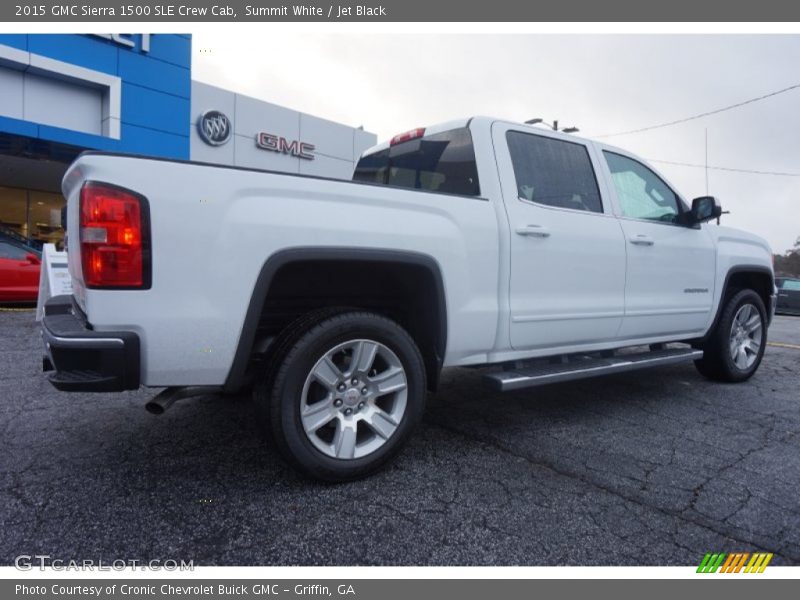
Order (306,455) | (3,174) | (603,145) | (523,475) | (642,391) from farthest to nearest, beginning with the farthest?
(3,174)
(642,391)
(603,145)
(523,475)
(306,455)

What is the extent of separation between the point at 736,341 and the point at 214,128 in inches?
672

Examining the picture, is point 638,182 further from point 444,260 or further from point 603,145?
point 444,260

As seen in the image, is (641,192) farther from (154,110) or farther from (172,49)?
(172,49)

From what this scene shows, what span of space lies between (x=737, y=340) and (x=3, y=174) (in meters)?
20.8

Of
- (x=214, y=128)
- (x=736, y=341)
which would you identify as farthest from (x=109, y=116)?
(x=736, y=341)

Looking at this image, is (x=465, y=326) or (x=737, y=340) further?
(x=737, y=340)

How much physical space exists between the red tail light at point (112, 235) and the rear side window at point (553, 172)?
2144 mm

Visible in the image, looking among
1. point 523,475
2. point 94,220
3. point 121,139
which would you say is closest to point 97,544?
point 94,220

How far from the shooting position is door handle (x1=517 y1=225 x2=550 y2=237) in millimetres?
3100

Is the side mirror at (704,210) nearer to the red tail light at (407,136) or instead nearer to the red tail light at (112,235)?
the red tail light at (407,136)

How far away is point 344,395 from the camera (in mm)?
2545

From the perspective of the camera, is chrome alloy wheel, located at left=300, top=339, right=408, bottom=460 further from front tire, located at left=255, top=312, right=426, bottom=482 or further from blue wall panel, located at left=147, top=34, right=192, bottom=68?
blue wall panel, located at left=147, top=34, right=192, bottom=68

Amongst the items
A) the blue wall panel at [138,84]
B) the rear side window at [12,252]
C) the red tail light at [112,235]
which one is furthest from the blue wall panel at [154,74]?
the red tail light at [112,235]

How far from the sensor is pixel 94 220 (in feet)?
6.68
